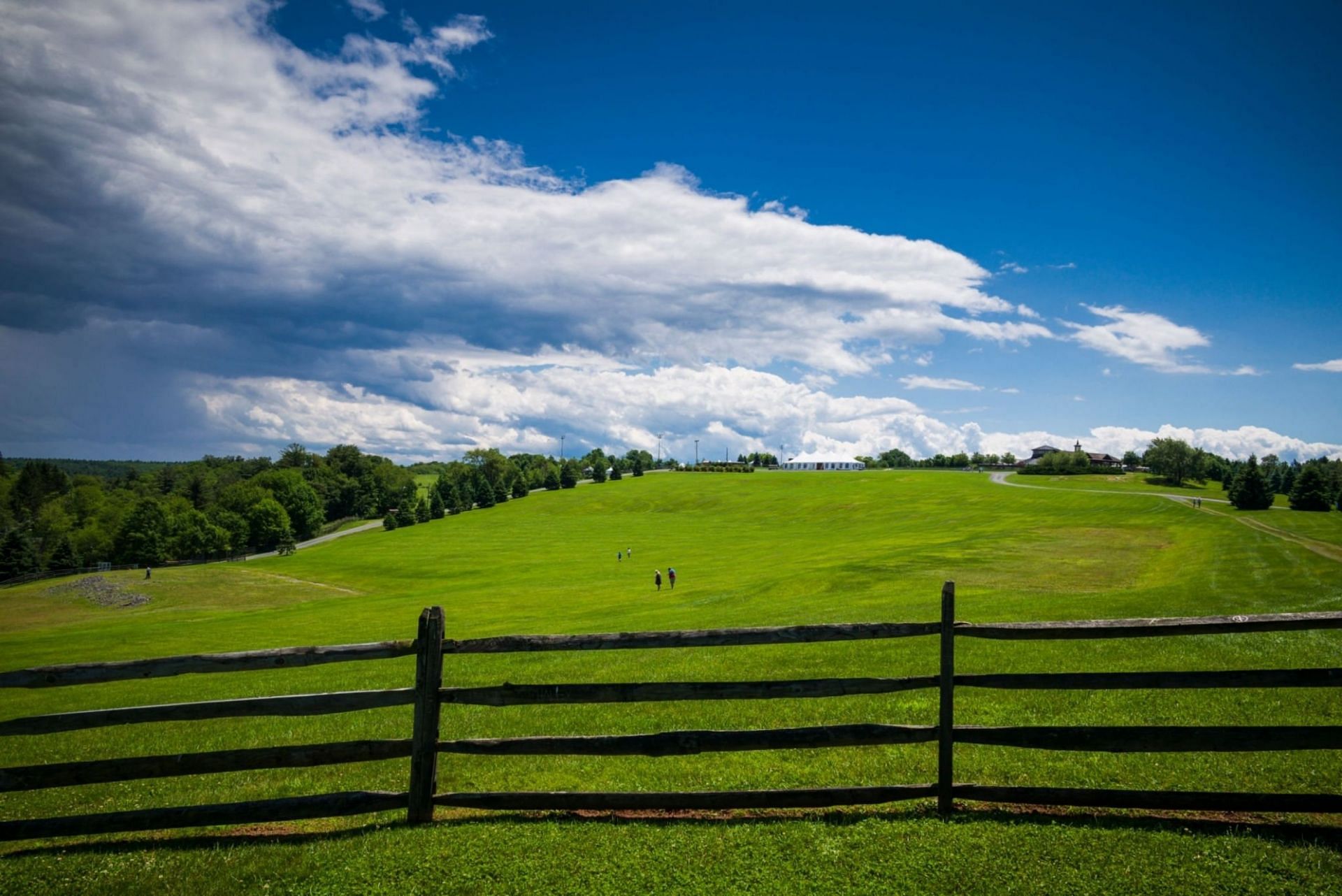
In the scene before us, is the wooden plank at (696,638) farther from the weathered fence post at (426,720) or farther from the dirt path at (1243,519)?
the dirt path at (1243,519)

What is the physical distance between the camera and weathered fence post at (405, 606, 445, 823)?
7.55 meters

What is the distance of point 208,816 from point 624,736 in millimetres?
4374

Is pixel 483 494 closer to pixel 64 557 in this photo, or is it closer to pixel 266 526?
pixel 266 526

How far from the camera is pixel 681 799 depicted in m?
7.42

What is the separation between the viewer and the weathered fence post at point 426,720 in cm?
755

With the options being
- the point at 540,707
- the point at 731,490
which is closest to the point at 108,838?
the point at 540,707

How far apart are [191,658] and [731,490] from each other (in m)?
143

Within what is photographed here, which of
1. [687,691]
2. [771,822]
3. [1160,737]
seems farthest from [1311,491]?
[687,691]

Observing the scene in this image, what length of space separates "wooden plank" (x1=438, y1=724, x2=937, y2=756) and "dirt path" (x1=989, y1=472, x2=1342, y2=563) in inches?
1741

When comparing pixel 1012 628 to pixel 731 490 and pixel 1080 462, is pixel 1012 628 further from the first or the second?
pixel 1080 462

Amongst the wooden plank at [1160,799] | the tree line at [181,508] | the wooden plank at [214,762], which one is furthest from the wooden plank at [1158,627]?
the tree line at [181,508]

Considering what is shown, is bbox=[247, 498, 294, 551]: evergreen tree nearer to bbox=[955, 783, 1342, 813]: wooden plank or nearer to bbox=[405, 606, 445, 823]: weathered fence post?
bbox=[405, 606, 445, 823]: weathered fence post

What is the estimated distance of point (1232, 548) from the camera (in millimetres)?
44500

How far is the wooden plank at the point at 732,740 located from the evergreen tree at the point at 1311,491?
332 feet
